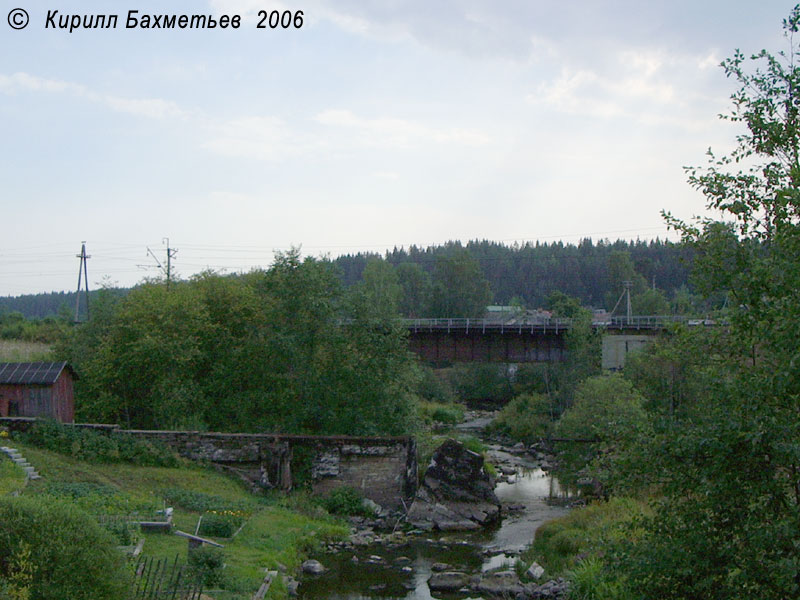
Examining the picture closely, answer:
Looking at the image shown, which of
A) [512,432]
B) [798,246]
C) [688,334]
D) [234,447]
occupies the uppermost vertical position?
[798,246]

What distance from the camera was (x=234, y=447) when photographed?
28.7 meters

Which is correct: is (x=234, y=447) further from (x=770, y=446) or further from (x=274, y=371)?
(x=770, y=446)

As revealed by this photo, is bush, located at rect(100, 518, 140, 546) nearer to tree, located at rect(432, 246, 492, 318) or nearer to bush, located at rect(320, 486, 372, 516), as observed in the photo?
bush, located at rect(320, 486, 372, 516)

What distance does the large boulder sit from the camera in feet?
92.1

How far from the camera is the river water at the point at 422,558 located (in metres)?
20.4

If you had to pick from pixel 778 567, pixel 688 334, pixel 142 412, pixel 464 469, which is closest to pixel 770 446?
pixel 778 567

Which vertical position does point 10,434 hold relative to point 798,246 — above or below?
below

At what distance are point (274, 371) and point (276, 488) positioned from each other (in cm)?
538

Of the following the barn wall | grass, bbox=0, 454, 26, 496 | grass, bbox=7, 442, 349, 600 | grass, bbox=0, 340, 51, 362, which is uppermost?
grass, bbox=0, 340, 51, 362

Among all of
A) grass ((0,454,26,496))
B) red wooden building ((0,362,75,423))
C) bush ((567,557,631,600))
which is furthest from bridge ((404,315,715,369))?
bush ((567,557,631,600))

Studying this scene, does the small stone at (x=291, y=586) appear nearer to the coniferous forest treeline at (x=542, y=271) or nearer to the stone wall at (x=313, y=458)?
the stone wall at (x=313, y=458)

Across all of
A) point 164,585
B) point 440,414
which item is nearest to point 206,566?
point 164,585

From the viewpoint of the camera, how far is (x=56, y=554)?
35.8ft

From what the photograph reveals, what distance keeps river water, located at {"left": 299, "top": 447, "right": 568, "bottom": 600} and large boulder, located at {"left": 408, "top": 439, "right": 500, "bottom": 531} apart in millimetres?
891
